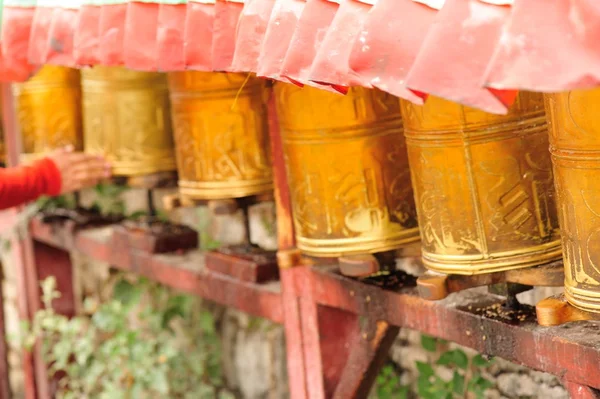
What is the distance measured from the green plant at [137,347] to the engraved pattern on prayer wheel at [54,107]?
1.68ft

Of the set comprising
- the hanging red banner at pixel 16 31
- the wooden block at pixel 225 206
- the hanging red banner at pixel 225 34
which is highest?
the hanging red banner at pixel 16 31

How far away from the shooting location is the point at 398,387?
8.43 ft

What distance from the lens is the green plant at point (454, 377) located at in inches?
89.7

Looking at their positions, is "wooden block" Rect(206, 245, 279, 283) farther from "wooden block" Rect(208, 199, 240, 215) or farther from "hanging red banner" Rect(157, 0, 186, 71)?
"hanging red banner" Rect(157, 0, 186, 71)

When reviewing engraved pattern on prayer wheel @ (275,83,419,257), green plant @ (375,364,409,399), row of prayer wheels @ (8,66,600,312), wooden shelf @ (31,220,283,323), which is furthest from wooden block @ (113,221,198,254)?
engraved pattern on prayer wheel @ (275,83,419,257)

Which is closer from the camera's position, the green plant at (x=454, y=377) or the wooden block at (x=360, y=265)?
the wooden block at (x=360, y=265)

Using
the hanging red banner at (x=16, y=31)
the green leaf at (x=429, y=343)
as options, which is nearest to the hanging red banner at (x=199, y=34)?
the hanging red banner at (x=16, y=31)

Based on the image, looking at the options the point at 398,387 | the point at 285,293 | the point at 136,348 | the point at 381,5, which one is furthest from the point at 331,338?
the point at 136,348

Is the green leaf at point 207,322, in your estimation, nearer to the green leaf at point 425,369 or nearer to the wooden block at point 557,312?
the green leaf at point 425,369

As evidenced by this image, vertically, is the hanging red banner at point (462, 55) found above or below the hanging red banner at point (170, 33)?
below

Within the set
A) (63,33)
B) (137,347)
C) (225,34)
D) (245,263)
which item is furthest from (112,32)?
(137,347)

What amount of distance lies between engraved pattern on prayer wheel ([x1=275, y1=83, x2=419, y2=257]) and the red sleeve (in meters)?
1.04

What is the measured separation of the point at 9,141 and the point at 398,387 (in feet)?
4.79

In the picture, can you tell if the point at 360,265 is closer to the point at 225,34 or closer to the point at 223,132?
the point at 225,34
